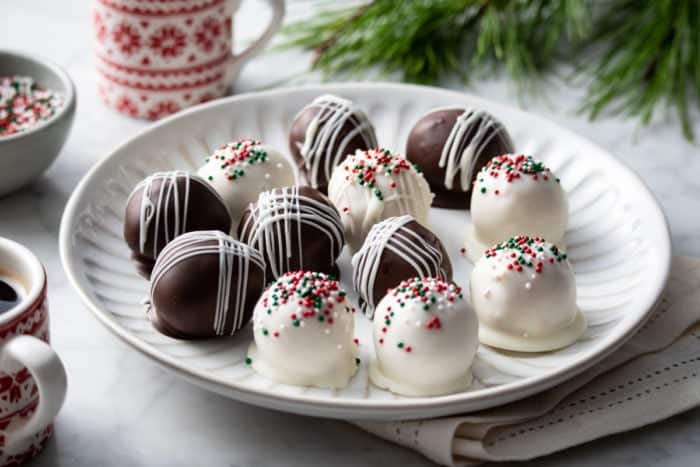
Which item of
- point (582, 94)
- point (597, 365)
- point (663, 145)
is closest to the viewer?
point (597, 365)

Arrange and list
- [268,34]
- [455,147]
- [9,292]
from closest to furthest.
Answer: [9,292] < [455,147] < [268,34]

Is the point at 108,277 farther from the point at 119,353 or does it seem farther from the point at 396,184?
the point at 396,184

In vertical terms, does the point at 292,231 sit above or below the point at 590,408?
above

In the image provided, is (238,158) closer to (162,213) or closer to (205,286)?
(162,213)

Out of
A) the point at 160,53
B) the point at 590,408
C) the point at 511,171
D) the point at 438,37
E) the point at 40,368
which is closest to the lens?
the point at 40,368

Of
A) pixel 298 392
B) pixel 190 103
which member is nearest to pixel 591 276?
pixel 298 392

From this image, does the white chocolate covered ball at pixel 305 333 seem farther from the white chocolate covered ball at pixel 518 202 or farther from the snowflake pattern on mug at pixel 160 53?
the snowflake pattern on mug at pixel 160 53

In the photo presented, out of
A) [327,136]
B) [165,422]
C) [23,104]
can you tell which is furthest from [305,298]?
[23,104]

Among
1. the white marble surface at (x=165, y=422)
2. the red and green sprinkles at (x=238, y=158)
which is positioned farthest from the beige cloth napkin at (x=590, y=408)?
the red and green sprinkles at (x=238, y=158)
